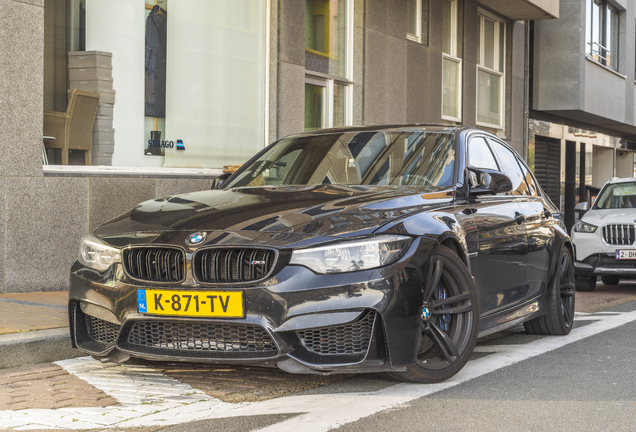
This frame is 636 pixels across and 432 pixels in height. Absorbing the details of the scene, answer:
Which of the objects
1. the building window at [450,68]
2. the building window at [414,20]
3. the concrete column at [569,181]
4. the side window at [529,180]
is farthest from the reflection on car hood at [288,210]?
the concrete column at [569,181]

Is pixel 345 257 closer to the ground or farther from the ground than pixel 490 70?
closer to the ground

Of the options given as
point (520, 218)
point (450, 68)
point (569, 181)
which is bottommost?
Answer: point (520, 218)

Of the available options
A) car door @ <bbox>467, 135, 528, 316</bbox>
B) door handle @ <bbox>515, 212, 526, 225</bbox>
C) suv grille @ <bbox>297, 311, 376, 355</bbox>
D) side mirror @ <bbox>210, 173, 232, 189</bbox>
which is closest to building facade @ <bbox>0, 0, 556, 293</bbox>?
side mirror @ <bbox>210, 173, 232, 189</bbox>

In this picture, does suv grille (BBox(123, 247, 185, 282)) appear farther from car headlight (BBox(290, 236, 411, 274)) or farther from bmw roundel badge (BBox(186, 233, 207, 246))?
car headlight (BBox(290, 236, 411, 274))

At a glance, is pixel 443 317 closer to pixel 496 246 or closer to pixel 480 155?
pixel 496 246

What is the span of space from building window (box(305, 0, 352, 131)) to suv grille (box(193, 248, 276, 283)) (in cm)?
932

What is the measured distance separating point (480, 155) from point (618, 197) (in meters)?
7.69

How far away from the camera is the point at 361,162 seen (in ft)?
19.2

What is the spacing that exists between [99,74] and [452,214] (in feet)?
20.2

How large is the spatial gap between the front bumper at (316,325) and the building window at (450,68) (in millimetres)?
13698

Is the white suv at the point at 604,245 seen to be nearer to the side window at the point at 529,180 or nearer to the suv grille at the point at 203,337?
the side window at the point at 529,180

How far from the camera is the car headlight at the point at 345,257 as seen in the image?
4.34 meters

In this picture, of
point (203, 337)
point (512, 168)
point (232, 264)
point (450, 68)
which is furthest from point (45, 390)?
point (450, 68)

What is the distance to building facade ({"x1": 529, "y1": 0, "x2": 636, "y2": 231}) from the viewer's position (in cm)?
2377
